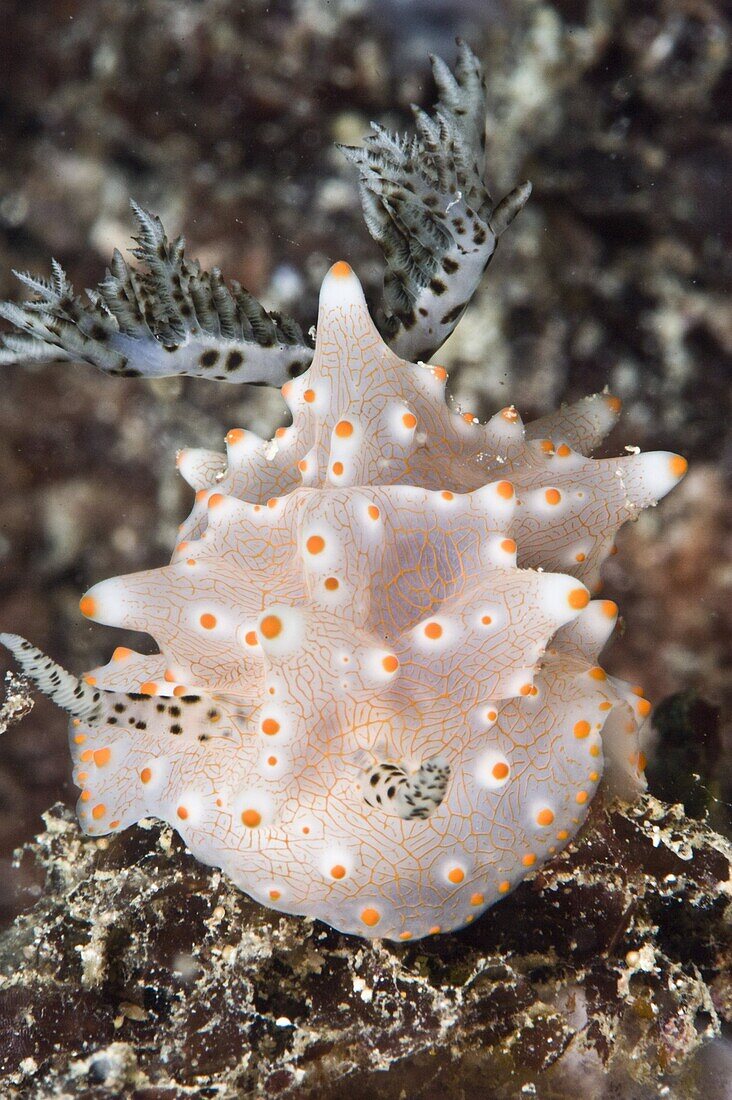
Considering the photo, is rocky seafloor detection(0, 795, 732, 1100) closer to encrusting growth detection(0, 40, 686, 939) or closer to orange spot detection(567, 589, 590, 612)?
encrusting growth detection(0, 40, 686, 939)

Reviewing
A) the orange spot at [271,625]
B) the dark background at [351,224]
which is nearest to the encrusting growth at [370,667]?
the orange spot at [271,625]

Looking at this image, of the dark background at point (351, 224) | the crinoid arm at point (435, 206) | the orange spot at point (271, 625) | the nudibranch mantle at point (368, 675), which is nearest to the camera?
the orange spot at point (271, 625)

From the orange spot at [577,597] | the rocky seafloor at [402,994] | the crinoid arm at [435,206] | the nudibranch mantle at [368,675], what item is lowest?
the rocky seafloor at [402,994]

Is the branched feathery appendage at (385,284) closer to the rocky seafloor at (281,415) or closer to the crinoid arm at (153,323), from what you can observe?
the crinoid arm at (153,323)

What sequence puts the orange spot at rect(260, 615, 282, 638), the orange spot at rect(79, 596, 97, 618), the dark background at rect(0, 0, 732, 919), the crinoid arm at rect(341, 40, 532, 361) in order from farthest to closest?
the dark background at rect(0, 0, 732, 919) < the crinoid arm at rect(341, 40, 532, 361) < the orange spot at rect(79, 596, 97, 618) < the orange spot at rect(260, 615, 282, 638)

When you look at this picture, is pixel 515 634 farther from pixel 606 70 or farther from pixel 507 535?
pixel 606 70

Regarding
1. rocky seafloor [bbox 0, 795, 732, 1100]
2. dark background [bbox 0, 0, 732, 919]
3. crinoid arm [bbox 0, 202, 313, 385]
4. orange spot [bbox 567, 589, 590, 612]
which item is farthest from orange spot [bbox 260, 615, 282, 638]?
dark background [bbox 0, 0, 732, 919]

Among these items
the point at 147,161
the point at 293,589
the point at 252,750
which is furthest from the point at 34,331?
the point at 252,750
